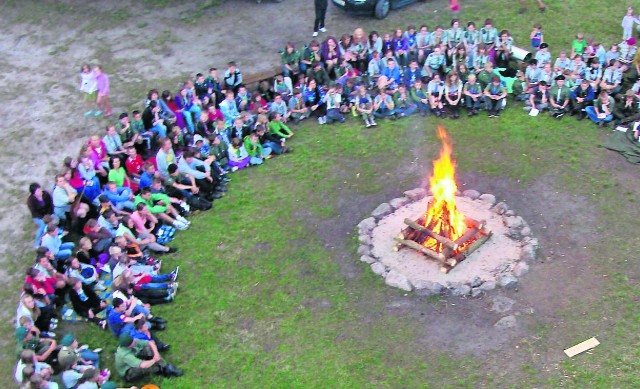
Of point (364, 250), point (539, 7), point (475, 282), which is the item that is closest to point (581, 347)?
point (475, 282)

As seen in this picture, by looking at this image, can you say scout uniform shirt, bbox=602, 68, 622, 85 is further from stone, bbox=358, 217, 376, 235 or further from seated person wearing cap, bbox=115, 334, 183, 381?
seated person wearing cap, bbox=115, 334, 183, 381

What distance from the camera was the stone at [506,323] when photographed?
12.5 metres

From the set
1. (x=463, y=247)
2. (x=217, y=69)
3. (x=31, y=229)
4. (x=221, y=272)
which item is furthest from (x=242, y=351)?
(x=217, y=69)

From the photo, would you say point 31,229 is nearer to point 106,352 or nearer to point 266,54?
point 106,352

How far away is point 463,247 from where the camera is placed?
1401 centimetres

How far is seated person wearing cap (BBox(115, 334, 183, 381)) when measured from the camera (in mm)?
11742

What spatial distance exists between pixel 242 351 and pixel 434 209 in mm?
4948

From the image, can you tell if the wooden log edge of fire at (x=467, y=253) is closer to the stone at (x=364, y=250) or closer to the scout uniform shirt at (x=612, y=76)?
the stone at (x=364, y=250)

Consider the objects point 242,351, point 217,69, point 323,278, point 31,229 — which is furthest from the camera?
point 217,69

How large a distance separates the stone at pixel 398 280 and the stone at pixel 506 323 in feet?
5.84

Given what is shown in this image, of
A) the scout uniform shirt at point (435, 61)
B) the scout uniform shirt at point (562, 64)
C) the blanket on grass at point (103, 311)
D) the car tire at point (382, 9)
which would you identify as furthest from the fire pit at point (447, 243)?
the car tire at point (382, 9)

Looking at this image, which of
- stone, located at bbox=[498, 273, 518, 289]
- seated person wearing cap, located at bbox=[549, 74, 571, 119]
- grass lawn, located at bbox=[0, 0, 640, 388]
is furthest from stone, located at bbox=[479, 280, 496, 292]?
seated person wearing cap, located at bbox=[549, 74, 571, 119]

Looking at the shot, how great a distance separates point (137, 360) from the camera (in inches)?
463

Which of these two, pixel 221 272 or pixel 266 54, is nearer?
pixel 221 272
